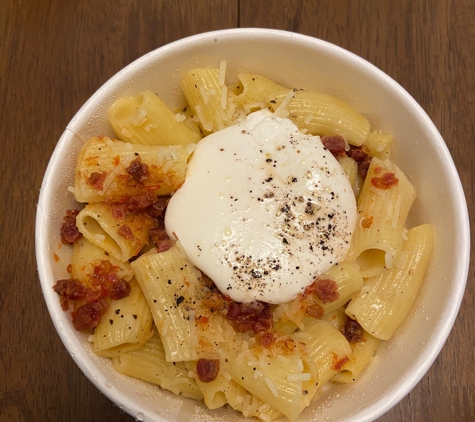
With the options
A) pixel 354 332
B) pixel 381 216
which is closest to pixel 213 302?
pixel 354 332

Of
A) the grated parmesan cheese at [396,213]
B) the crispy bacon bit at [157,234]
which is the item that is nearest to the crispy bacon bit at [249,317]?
the crispy bacon bit at [157,234]

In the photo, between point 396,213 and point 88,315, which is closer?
point 88,315

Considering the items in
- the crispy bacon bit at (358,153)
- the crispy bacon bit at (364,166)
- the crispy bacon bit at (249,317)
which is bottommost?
the crispy bacon bit at (249,317)

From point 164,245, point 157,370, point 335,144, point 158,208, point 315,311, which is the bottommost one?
point 157,370

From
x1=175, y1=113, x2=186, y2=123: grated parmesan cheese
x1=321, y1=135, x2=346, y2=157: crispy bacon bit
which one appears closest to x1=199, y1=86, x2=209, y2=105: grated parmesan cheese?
x1=175, y1=113, x2=186, y2=123: grated parmesan cheese

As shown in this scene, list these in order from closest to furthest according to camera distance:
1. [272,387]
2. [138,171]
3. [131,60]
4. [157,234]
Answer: [272,387] < [138,171] < [157,234] < [131,60]

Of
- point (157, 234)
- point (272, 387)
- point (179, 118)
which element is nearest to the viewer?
point (272, 387)

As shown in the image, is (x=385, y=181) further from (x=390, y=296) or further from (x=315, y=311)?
(x=315, y=311)

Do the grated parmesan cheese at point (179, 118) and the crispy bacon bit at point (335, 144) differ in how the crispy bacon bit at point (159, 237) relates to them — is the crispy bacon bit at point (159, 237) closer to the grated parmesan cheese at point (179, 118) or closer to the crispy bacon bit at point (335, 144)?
the grated parmesan cheese at point (179, 118)

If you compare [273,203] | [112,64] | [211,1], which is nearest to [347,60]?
[273,203]
